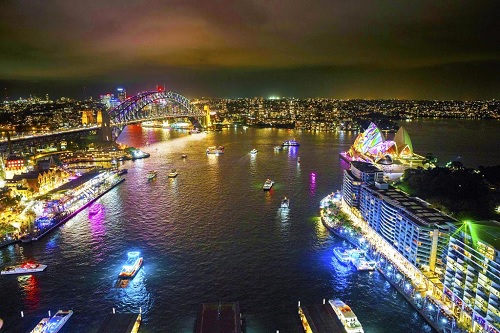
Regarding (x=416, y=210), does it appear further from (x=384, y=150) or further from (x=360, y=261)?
(x=384, y=150)

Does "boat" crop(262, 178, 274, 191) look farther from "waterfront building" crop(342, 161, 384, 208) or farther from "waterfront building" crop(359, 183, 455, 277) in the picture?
"waterfront building" crop(359, 183, 455, 277)

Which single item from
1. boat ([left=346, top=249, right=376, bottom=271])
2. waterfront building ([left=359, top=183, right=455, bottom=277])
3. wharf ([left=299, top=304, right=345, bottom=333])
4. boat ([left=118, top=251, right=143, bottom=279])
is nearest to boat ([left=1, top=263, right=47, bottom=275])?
boat ([left=118, top=251, right=143, bottom=279])

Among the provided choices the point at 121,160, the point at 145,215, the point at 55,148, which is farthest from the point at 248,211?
the point at 55,148

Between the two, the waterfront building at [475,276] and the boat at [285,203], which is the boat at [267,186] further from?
the waterfront building at [475,276]

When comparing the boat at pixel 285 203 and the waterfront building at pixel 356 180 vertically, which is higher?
the waterfront building at pixel 356 180

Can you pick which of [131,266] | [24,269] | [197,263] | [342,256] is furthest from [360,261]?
[24,269]

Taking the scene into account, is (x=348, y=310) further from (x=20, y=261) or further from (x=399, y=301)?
(x=20, y=261)

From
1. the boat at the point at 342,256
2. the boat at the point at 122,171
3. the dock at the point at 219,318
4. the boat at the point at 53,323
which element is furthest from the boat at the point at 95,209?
the boat at the point at 342,256
